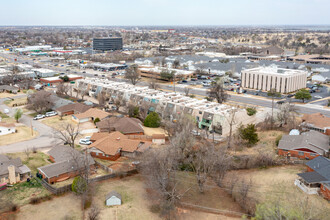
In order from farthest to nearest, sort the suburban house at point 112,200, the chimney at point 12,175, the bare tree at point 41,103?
1. the bare tree at point 41,103
2. the chimney at point 12,175
3. the suburban house at point 112,200

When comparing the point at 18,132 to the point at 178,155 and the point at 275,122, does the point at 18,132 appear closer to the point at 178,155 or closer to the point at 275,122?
the point at 178,155

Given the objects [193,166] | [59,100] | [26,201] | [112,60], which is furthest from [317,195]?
[112,60]

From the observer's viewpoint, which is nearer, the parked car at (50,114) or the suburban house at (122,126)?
the suburban house at (122,126)

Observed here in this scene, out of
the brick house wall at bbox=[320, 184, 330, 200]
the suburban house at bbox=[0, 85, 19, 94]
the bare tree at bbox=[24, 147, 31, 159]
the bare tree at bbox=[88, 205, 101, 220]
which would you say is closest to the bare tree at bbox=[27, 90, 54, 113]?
the bare tree at bbox=[24, 147, 31, 159]

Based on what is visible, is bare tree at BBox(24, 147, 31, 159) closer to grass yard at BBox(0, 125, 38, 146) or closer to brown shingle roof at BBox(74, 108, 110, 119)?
grass yard at BBox(0, 125, 38, 146)

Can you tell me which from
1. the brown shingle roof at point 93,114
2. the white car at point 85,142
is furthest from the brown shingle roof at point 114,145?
the brown shingle roof at point 93,114

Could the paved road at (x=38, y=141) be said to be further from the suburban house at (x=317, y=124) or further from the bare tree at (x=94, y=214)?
the suburban house at (x=317, y=124)
